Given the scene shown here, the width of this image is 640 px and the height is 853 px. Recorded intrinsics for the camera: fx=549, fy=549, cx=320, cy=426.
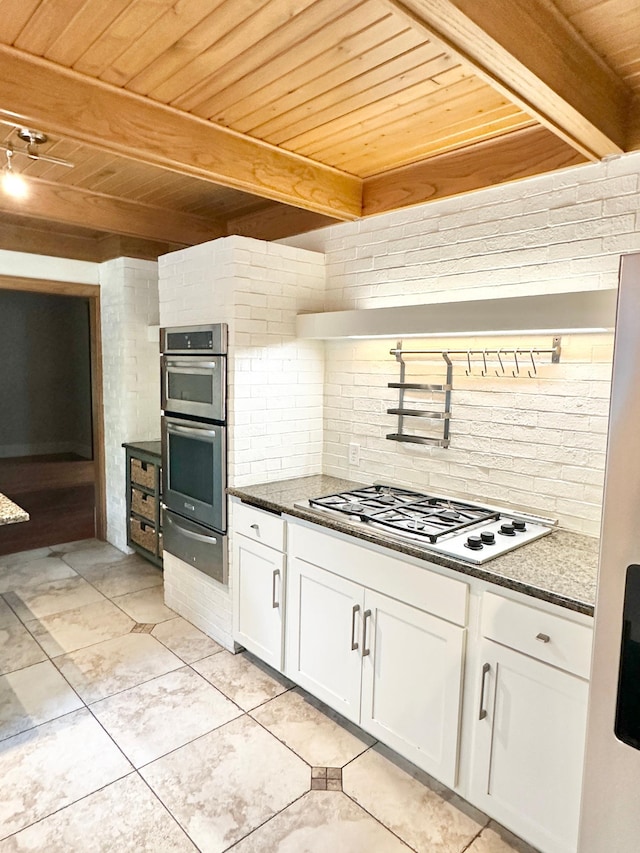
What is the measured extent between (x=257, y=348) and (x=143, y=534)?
2.11m

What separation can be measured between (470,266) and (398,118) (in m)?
0.68

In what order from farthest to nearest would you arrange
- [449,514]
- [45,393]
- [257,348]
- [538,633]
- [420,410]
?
[45,393] < [257,348] < [420,410] < [449,514] < [538,633]

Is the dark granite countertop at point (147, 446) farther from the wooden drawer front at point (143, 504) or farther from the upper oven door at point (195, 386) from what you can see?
the upper oven door at point (195, 386)

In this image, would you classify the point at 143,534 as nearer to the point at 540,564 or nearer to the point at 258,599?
the point at 258,599

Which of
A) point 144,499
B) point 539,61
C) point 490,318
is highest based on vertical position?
point 539,61

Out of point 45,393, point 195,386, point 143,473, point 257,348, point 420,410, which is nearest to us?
point 420,410

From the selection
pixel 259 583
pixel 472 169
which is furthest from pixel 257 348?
pixel 472 169

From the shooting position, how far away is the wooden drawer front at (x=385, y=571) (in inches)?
73.0

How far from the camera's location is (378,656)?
2.12 metres

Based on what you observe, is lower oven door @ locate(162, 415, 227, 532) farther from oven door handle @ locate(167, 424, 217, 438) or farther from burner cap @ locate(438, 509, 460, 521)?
burner cap @ locate(438, 509, 460, 521)

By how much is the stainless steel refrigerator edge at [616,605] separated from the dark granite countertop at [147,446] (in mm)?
3197

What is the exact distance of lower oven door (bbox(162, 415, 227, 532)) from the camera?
287 cm

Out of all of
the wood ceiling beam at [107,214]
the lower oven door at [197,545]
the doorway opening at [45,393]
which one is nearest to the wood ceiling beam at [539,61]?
the lower oven door at [197,545]

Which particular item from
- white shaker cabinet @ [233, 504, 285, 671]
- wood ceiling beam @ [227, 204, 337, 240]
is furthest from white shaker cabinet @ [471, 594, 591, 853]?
wood ceiling beam @ [227, 204, 337, 240]
